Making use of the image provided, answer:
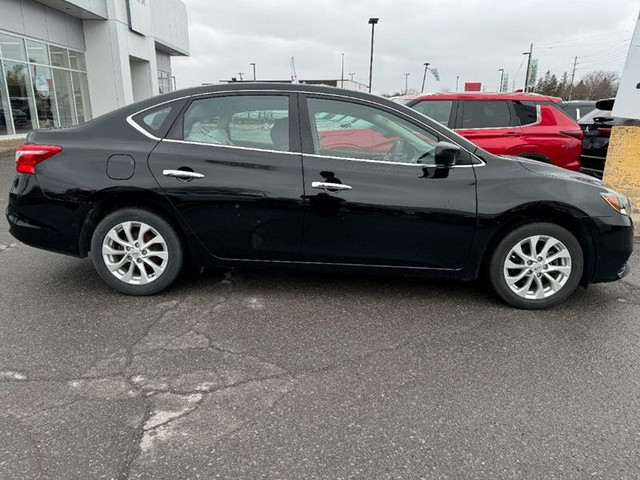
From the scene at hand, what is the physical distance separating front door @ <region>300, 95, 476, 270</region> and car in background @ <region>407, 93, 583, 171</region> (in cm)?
395

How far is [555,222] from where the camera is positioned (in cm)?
363

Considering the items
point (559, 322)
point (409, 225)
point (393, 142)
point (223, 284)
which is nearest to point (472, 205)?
point (409, 225)

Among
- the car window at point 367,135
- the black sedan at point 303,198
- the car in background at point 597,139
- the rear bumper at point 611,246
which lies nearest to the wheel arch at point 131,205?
the black sedan at point 303,198

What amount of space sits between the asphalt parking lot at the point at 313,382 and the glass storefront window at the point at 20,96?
47.4ft

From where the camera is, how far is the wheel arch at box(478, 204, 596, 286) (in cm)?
354

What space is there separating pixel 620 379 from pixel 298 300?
2193mm

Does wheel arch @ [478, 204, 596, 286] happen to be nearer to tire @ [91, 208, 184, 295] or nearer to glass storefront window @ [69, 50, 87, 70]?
tire @ [91, 208, 184, 295]

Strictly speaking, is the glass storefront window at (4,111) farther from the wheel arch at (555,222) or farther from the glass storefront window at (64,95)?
the wheel arch at (555,222)

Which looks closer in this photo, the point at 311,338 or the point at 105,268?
the point at 311,338

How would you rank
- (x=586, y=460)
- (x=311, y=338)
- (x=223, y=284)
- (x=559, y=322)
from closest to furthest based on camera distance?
(x=586, y=460)
(x=311, y=338)
(x=559, y=322)
(x=223, y=284)

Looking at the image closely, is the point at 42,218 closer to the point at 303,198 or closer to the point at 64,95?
the point at 303,198

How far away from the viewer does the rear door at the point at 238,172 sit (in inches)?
139

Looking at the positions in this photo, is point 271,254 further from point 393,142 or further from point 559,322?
point 559,322

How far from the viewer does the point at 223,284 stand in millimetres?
4082
